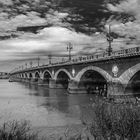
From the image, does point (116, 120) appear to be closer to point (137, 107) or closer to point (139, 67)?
point (137, 107)

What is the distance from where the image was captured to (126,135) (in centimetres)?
735

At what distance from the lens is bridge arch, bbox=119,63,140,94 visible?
82.7ft

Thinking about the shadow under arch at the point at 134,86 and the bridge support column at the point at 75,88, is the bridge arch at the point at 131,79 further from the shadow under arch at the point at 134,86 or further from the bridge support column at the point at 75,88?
the bridge support column at the point at 75,88

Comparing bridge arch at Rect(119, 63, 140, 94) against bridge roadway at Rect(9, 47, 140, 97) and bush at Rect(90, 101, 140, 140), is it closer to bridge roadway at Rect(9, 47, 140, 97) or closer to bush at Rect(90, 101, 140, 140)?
bridge roadway at Rect(9, 47, 140, 97)

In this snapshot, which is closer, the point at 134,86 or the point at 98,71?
the point at 134,86

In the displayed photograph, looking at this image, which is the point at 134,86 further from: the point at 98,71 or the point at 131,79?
the point at 98,71

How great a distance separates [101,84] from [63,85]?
15128mm

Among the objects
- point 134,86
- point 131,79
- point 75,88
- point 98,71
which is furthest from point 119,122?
point 75,88

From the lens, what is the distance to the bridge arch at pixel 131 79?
2520cm

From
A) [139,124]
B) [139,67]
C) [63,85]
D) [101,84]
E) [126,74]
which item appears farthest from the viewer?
[63,85]

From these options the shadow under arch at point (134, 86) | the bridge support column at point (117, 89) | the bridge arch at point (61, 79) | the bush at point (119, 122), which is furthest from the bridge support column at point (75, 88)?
the bush at point (119, 122)

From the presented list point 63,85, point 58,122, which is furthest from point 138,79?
point 63,85

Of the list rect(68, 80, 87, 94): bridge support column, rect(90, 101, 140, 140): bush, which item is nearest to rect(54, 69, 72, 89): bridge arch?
rect(68, 80, 87, 94): bridge support column

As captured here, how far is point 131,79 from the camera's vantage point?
26.2 m
